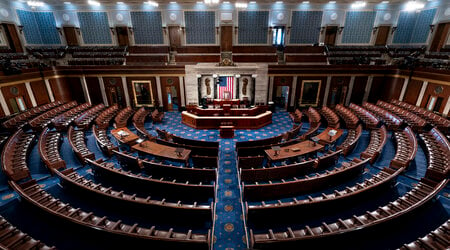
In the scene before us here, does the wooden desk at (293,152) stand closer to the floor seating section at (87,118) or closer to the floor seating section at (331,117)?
the floor seating section at (331,117)

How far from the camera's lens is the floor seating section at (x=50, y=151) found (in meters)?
6.01

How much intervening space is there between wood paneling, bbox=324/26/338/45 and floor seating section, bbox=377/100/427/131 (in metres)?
7.35

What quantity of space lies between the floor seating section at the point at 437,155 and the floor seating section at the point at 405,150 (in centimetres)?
43

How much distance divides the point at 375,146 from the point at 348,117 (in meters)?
3.72

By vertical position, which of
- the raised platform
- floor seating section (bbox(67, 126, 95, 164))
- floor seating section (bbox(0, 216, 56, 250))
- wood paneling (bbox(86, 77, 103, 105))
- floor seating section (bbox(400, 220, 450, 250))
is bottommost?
the raised platform

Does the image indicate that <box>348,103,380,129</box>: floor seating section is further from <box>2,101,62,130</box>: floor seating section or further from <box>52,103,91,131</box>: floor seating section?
<box>2,101,62,130</box>: floor seating section

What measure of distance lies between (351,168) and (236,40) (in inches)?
536

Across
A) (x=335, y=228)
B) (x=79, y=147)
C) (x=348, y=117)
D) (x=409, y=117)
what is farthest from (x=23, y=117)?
(x=409, y=117)

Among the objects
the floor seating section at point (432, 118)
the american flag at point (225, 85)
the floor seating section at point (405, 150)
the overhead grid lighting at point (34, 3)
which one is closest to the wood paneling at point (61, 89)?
the overhead grid lighting at point (34, 3)

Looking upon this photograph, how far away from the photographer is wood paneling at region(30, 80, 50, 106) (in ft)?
37.3

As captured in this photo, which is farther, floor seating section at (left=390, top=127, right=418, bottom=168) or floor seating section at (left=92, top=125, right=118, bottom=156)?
floor seating section at (left=92, top=125, right=118, bottom=156)

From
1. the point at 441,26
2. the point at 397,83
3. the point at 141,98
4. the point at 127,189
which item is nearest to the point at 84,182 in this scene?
the point at 127,189

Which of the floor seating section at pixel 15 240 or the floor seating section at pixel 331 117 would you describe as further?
the floor seating section at pixel 331 117

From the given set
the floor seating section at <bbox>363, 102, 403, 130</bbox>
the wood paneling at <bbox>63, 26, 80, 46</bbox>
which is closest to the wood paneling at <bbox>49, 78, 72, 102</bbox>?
the wood paneling at <bbox>63, 26, 80, 46</bbox>
